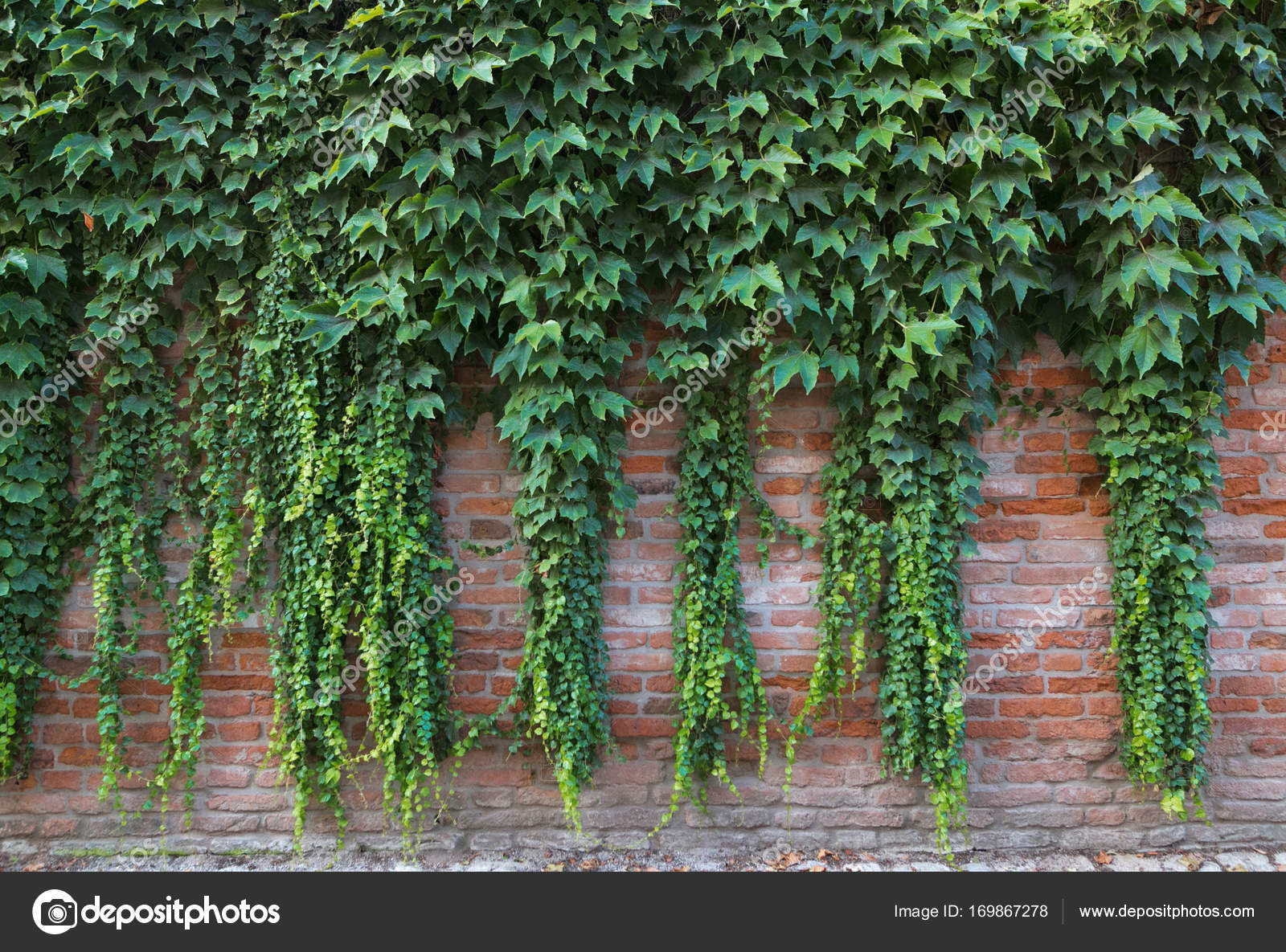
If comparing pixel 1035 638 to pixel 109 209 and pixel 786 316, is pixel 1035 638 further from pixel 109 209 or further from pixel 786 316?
pixel 109 209

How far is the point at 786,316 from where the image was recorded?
Result: 2.75 meters

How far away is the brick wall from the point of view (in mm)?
2957

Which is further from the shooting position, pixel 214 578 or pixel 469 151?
pixel 214 578

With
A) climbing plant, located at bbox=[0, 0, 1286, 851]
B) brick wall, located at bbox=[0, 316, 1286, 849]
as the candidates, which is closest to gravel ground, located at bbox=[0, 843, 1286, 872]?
brick wall, located at bbox=[0, 316, 1286, 849]

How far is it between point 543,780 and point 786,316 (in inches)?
75.7

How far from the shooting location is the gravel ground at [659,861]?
9.43 feet

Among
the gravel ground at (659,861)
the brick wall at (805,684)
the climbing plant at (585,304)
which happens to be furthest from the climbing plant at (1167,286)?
the gravel ground at (659,861)

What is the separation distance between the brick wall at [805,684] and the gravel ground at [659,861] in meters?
0.05

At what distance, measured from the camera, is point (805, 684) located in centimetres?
296

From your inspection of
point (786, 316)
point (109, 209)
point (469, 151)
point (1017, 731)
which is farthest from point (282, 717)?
point (1017, 731)

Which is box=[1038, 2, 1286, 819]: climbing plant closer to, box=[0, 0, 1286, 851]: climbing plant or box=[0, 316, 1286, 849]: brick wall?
box=[0, 0, 1286, 851]: climbing plant

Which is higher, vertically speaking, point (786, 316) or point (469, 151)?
point (469, 151)

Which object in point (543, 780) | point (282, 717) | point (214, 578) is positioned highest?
point (214, 578)
